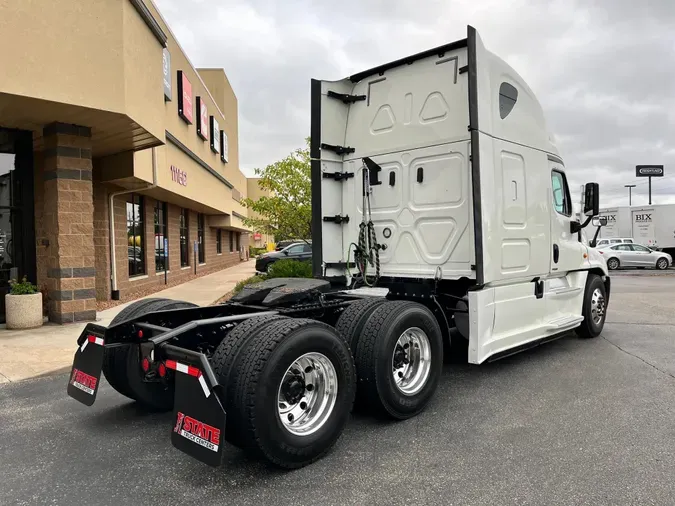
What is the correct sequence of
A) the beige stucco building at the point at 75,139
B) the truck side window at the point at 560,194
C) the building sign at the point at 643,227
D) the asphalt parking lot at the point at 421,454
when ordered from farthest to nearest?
the building sign at the point at 643,227 < the beige stucco building at the point at 75,139 < the truck side window at the point at 560,194 < the asphalt parking lot at the point at 421,454

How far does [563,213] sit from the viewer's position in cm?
645

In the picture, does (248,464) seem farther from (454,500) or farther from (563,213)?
(563,213)

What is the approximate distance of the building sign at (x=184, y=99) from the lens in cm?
1551

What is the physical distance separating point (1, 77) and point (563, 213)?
789 centimetres

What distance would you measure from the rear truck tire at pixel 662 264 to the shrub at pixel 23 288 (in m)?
27.4

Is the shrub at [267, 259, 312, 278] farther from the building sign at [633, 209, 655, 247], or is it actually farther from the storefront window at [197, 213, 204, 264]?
the building sign at [633, 209, 655, 247]

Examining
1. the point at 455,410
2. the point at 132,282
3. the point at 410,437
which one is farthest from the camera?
the point at 132,282

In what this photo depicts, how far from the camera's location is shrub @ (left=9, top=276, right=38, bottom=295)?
8.16m

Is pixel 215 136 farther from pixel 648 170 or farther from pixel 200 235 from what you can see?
pixel 648 170

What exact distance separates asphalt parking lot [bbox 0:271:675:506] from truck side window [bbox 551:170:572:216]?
2238mm

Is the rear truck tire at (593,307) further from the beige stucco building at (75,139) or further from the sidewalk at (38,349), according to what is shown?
the beige stucco building at (75,139)

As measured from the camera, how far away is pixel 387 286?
19.8 ft

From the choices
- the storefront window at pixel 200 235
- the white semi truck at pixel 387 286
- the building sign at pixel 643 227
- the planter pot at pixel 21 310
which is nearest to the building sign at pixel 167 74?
the planter pot at pixel 21 310

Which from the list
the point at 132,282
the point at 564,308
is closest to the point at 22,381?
the point at 564,308
